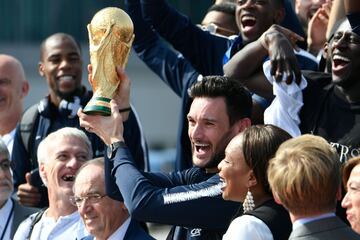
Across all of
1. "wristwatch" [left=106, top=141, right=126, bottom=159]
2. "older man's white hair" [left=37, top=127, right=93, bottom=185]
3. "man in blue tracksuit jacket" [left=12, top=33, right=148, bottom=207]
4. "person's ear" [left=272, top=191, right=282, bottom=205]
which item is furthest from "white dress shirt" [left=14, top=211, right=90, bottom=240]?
"person's ear" [left=272, top=191, right=282, bottom=205]

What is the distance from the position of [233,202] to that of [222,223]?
11 centimetres

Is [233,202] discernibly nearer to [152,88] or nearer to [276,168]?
[276,168]

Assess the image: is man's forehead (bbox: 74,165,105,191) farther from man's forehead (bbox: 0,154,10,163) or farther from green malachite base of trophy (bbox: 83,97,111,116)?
man's forehead (bbox: 0,154,10,163)

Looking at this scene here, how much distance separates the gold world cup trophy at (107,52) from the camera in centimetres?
603

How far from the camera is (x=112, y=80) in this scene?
6055 mm

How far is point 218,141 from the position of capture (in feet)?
20.1

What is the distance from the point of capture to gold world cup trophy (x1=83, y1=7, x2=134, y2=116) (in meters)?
6.03

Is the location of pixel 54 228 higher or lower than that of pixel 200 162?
lower

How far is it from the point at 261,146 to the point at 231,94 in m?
0.66

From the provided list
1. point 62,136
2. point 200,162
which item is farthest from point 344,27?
point 62,136

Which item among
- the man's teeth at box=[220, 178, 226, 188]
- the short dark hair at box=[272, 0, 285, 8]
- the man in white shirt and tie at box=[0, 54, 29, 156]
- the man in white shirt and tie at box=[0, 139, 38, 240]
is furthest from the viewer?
the man in white shirt and tie at box=[0, 54, 29, 156]

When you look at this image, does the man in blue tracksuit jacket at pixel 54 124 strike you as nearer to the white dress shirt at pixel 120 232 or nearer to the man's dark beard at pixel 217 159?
the white dress shirt at pixel 120 232

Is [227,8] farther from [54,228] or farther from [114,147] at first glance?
[114,147]

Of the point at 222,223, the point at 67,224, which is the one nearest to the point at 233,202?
the point at 222,223
